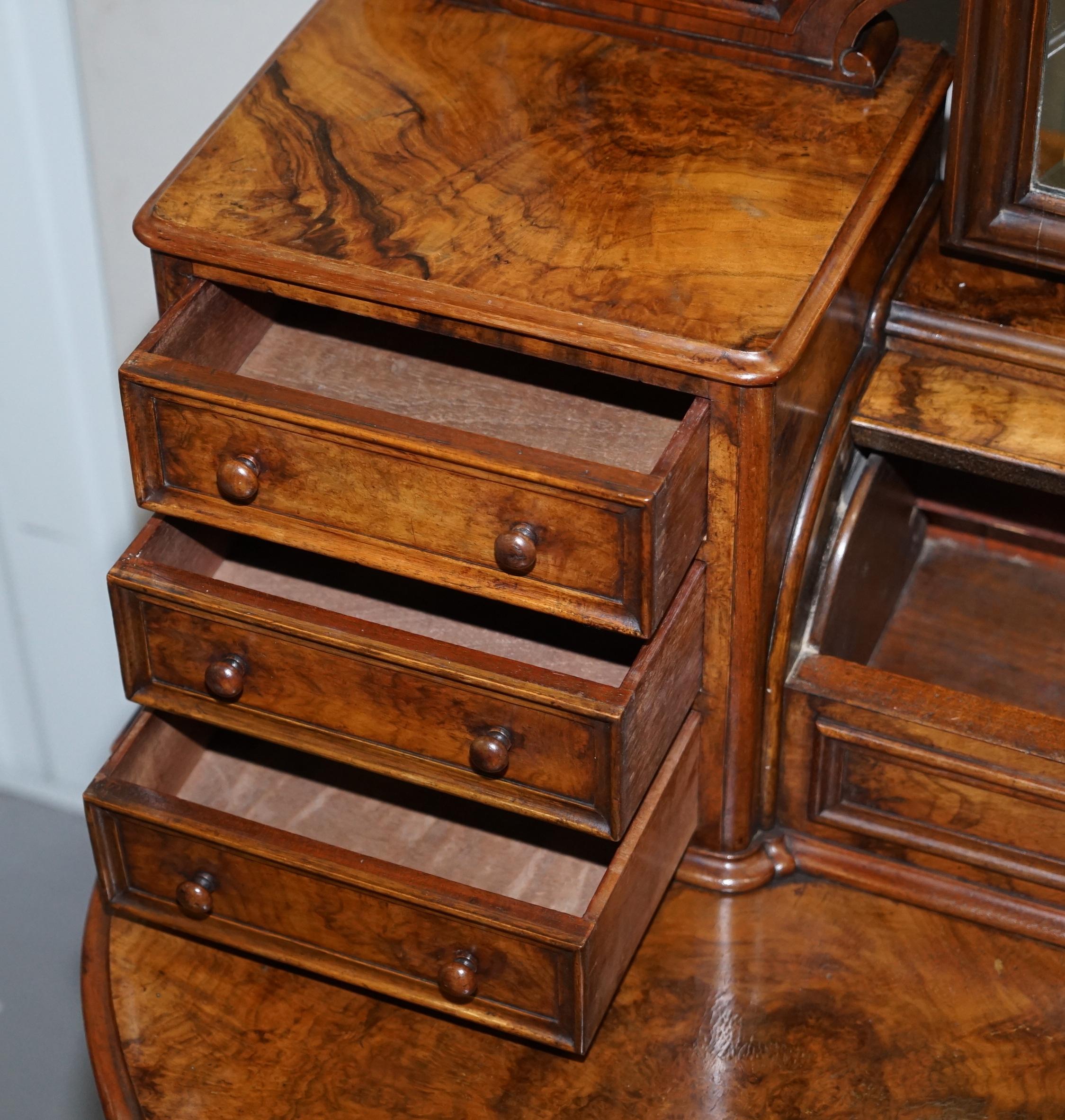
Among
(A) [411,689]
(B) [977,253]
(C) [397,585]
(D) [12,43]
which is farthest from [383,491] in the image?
(D) [12,43]

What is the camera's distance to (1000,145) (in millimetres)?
1222

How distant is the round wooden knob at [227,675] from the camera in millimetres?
1188

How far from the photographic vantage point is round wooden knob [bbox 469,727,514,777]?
44.3 inches

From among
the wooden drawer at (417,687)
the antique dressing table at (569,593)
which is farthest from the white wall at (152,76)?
the wooden drawer at (417,687)

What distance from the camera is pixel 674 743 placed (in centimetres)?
124

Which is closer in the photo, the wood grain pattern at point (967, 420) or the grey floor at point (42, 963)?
the wood grain pattern at point (967, 420)

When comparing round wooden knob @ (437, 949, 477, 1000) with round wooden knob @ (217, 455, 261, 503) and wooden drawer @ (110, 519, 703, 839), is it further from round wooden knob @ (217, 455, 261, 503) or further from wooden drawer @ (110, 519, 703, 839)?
round wooden knob @ (217, 455, 261, 503)

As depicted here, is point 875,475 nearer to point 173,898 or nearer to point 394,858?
point 394,858

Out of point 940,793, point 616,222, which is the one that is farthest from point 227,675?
point 940,793

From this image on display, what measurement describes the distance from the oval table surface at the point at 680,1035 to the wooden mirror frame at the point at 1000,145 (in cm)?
50

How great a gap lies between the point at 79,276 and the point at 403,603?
2.27ft

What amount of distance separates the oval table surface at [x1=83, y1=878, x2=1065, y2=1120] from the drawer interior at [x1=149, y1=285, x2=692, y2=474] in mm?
380

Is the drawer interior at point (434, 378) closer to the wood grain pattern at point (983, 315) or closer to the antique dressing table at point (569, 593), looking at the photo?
the antique dressing table at point (569, 593)

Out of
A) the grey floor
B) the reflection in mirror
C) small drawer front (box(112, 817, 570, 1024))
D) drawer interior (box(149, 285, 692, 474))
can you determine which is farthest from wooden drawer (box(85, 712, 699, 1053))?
the grey floor
